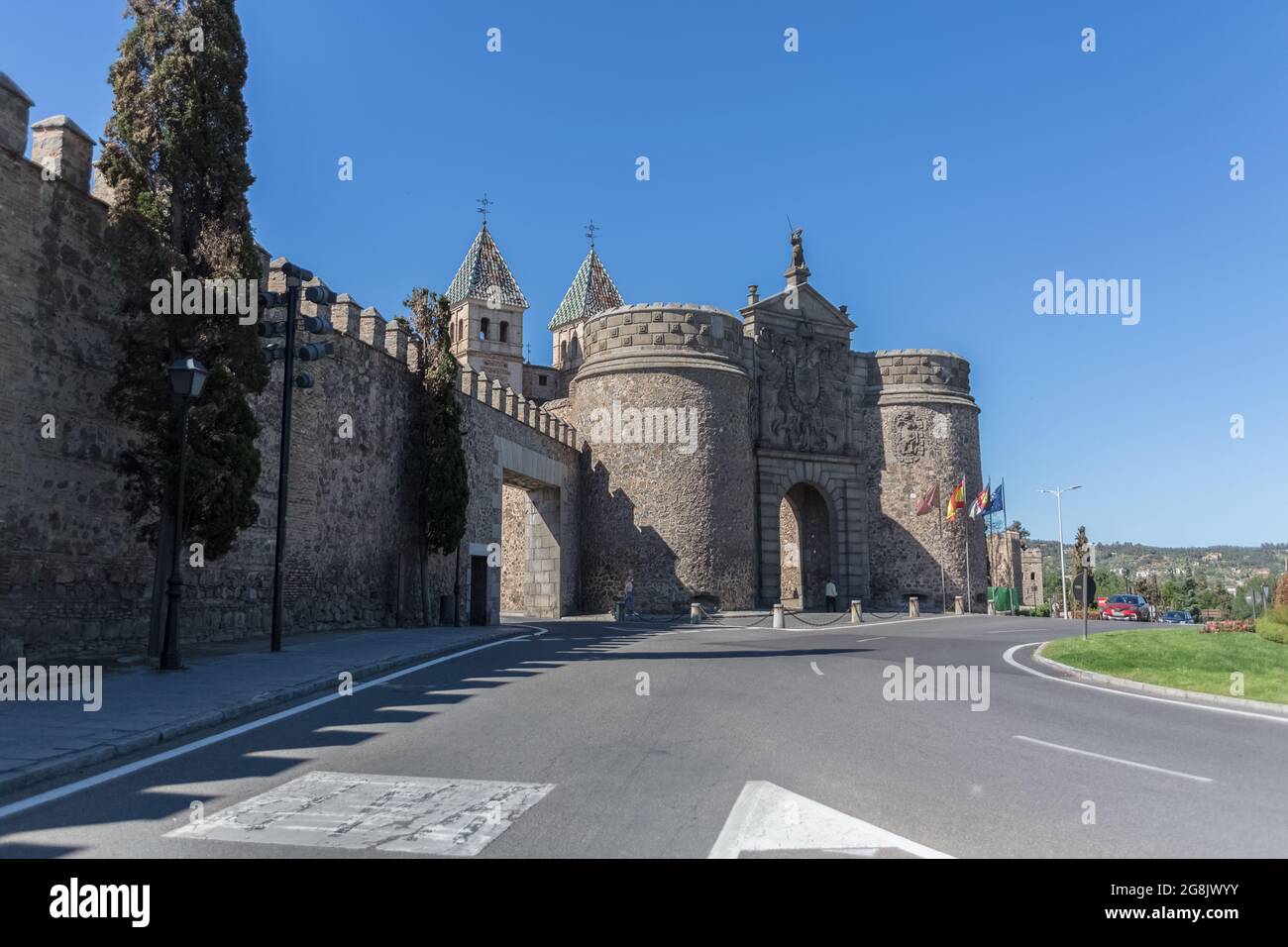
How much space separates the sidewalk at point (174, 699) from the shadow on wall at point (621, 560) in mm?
20530

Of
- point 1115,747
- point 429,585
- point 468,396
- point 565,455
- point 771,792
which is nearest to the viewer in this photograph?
point 771,792

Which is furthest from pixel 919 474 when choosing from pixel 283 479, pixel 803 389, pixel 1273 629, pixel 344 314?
pixel 283 479

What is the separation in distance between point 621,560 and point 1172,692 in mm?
25760

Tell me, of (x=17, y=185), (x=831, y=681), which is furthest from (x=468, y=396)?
(x=831, y=681)

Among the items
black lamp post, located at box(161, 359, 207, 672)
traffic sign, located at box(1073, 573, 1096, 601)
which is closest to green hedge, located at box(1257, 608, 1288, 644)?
traffic sign, located at box(1073, 573, 1096, 601)

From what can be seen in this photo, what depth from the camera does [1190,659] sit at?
16.7 metres

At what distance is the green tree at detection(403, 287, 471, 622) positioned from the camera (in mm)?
23938

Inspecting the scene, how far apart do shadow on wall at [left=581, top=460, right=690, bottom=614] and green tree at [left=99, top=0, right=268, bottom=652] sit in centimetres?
2322

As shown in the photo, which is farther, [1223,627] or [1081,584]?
[1223,627]

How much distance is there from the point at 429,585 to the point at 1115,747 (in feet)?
63.4

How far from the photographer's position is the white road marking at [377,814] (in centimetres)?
485

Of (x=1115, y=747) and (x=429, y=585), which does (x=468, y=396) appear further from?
(x=1115, y=747)

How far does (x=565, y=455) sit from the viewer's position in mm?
37188

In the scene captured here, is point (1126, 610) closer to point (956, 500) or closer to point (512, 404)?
point (956, 500)
